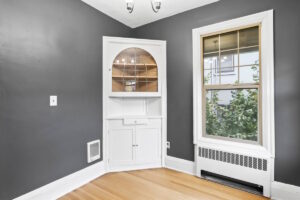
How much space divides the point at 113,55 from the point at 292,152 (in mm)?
2845

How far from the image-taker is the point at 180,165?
10.7 ft

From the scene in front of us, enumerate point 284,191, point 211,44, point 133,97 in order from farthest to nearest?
point 133,97 < point 211,44 < point 284,191

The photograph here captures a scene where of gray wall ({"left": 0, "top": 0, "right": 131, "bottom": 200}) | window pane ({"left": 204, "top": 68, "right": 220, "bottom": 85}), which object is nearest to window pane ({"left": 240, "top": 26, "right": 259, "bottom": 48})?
window pane ({"left": 204, "top": 68, "right": 220, "bottom": 85})

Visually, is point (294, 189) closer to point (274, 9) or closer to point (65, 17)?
point (274, 9)

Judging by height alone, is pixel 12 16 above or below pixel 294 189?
above

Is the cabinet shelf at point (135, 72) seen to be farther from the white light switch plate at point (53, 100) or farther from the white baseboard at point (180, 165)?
the white baseboard at point (180, 165)

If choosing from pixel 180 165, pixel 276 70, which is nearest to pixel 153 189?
pixel 180 165

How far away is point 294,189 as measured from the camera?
224 centimetres

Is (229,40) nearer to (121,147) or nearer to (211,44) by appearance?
(211,44)

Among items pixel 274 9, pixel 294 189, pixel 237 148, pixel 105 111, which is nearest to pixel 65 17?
pixel 105 111

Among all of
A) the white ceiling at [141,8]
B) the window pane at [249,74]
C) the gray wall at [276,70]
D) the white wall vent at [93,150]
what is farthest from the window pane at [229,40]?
the white wall vent at [93,150]

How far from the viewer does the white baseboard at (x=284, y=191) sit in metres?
2.23

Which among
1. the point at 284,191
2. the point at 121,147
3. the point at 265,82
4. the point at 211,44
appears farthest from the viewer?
the point at 121,147

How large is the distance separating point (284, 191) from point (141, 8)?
318 centimetres
